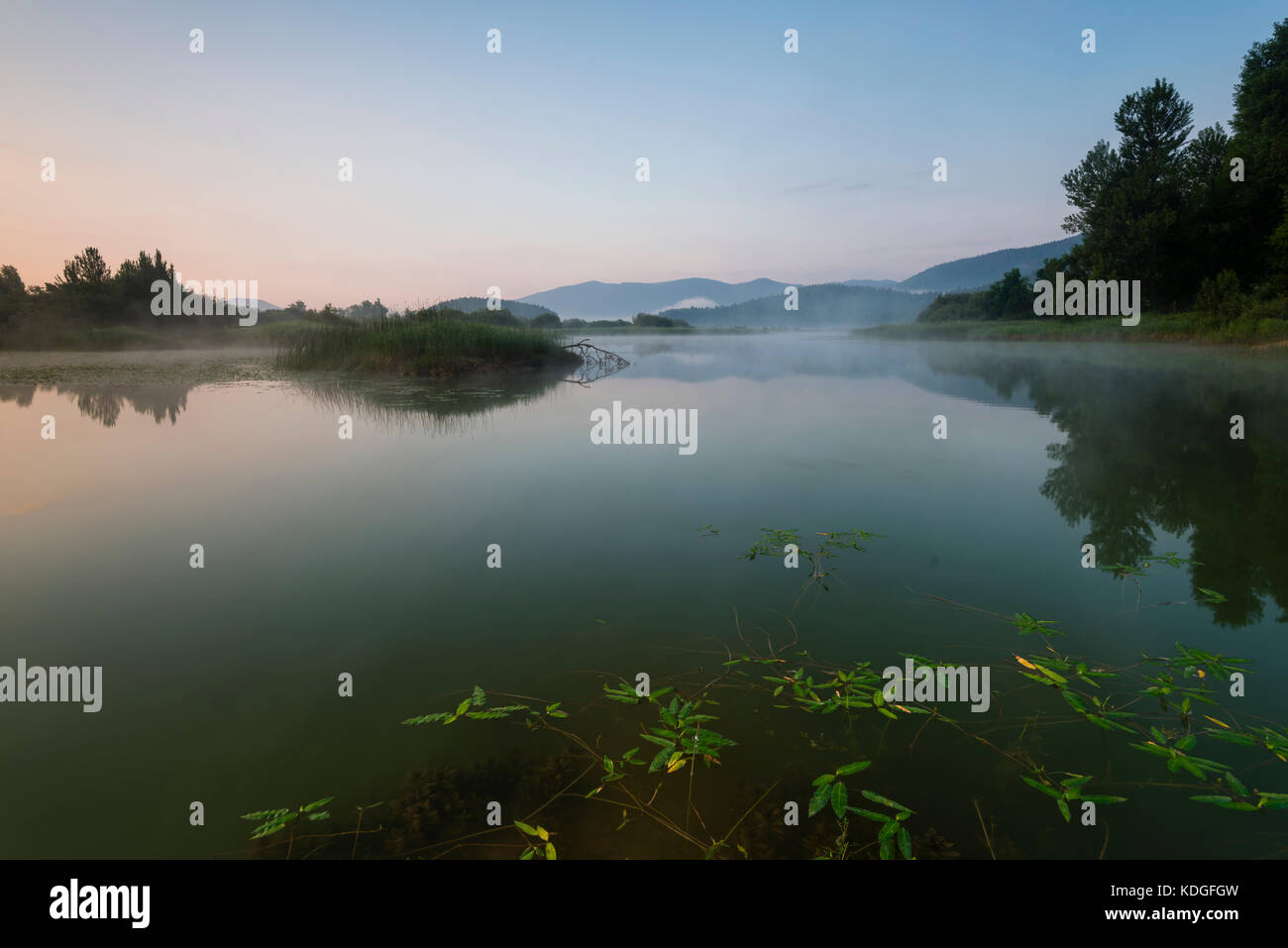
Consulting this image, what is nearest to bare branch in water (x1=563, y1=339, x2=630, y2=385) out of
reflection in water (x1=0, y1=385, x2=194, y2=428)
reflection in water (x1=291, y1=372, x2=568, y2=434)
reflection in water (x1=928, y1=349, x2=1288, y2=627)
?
reflection in water (x1=291, y1=372, x2=568, y2=434)

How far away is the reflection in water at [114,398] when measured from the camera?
31.2ft

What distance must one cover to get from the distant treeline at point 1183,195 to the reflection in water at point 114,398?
3325cm

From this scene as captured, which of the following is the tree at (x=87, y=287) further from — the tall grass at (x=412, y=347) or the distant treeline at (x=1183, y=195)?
the distant treeline at (x=1183, y=195)

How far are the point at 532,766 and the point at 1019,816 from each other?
1556 millimetres

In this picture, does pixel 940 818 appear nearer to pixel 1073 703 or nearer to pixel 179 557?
pixel 1073 703

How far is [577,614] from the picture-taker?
3119 millimetres

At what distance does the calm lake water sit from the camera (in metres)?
1.86

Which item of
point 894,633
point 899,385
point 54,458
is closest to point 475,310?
point 899,385

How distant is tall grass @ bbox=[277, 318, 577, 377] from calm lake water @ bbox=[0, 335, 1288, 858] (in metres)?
9.44

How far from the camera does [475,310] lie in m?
25.4

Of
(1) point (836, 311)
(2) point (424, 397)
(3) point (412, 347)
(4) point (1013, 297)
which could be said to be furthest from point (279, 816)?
(1) point (836, 311)

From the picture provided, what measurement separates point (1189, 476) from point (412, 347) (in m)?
16.4

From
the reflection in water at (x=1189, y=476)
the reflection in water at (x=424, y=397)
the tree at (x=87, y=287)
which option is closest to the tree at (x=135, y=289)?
the tree at (x=87, y=287)
